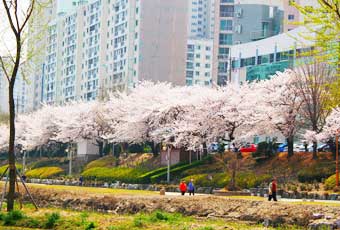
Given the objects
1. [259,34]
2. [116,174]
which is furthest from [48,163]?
[259,34]

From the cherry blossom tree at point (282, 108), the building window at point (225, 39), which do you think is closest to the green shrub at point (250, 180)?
the cherry blossom tree at point (282, 108)

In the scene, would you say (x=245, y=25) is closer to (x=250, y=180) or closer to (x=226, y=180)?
(x=226, y=180)

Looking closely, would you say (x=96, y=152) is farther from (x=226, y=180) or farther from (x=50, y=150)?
(x=226, y=180)

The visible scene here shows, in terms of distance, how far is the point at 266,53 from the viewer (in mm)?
88188

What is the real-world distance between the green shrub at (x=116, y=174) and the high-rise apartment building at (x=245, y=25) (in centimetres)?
4070

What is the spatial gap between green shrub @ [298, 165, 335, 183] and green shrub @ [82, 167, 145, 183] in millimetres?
16120

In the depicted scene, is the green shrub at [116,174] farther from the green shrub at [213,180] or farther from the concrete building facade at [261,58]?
the concrete building facade at [261,58]

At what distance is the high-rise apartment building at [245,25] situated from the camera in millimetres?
105250

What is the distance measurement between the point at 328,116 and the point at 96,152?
162 ft

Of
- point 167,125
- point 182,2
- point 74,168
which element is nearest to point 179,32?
point 182,2

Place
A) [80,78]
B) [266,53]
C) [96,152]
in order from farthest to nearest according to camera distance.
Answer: [80,78], [96,152], [266,53]

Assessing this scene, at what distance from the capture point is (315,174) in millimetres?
47500

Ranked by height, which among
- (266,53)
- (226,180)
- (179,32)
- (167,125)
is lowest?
(226,180)

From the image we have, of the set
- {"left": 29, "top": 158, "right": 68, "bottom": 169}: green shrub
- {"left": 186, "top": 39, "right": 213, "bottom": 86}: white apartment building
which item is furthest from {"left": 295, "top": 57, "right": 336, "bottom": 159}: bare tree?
{"left": 186, "top": 39, "right": 213, "bottom": 86}: white apartment building
